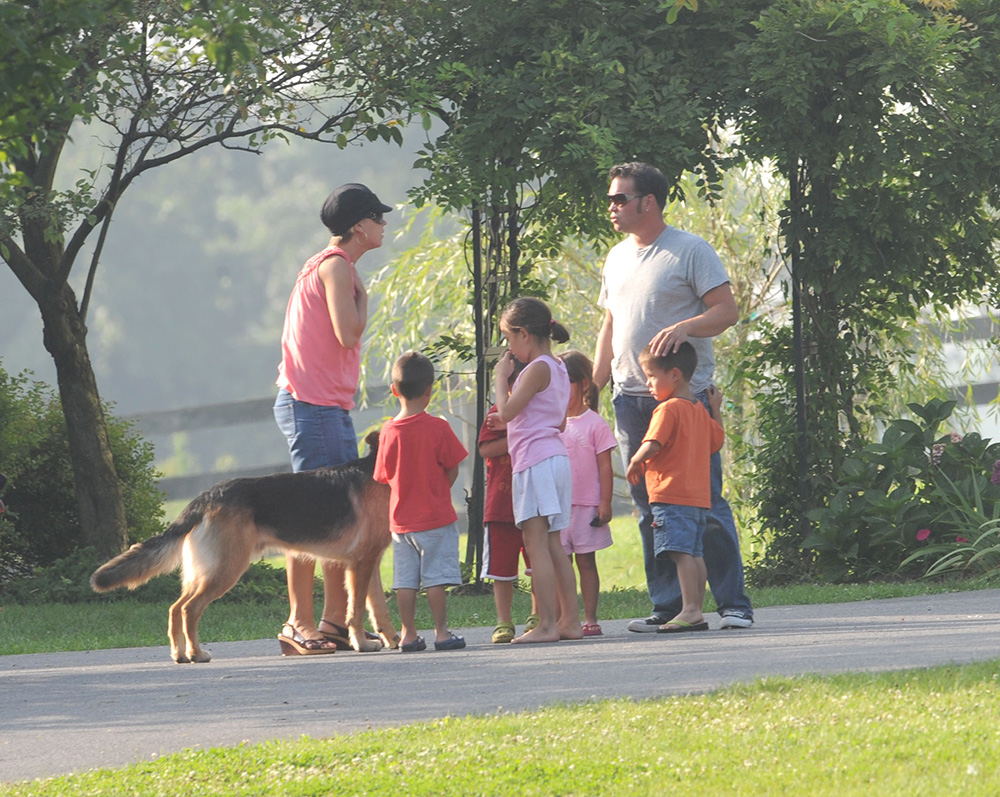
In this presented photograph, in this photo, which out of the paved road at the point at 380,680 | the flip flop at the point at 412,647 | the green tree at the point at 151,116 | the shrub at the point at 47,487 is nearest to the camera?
the paved road at the point at 380,680

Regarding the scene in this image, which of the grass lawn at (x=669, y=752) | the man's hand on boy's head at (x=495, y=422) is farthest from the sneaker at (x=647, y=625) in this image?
the grass lawn at (x=669, y=752)

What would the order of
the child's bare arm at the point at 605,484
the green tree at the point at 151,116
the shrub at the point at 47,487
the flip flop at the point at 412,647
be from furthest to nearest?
1. the shrub at the point at 47,487
2. the green tree at the point at 151,116
3. the child's bare arm at the point at 605,484
4. the flip flop at the point at 412,647

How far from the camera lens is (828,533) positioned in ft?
31.1

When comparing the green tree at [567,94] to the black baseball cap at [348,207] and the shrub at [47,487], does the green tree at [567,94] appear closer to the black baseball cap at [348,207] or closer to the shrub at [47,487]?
the black baseball cap at [348,207]

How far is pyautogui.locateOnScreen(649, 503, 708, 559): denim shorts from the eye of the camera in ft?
20.4

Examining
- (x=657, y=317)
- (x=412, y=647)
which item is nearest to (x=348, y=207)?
(x=657, y=317)

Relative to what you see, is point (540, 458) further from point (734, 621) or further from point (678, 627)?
point (734, 621)

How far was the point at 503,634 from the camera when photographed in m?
6.37

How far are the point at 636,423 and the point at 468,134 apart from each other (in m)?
3.82

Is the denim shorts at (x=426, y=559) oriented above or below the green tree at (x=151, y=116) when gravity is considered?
below

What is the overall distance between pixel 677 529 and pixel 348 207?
7.04ft

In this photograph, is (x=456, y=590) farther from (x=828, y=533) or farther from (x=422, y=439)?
(x=422, y=439)

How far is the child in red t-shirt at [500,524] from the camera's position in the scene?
6.39 m

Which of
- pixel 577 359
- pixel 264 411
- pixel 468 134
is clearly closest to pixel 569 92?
pixel 468 134
